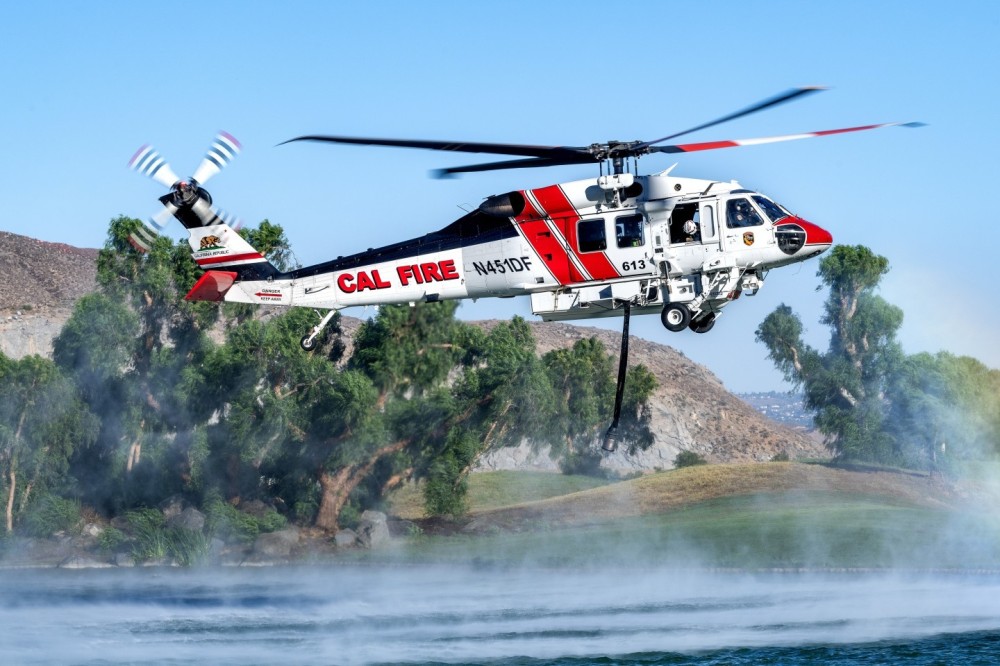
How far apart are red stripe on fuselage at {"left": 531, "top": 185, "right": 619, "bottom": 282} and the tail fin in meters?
7.82

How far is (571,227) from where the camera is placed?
29.9 m

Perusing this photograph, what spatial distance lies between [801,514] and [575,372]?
14603 millimetres

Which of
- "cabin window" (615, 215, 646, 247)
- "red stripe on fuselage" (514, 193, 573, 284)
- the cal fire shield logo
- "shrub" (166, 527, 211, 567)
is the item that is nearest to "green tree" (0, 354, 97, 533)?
"shrub" (166, 527, 211, 567)

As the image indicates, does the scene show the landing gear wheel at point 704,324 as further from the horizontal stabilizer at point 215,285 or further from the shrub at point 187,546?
the shrub at point 187,546

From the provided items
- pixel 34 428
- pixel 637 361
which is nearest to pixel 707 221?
pixel 34 428

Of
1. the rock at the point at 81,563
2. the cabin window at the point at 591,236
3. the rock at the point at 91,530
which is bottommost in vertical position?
the rock at the point at 81,563

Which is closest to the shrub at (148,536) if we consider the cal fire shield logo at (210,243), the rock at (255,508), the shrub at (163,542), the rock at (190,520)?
the shrub at (163,542)

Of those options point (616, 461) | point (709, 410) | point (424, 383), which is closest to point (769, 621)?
point (424, 383)

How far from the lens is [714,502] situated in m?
70.8

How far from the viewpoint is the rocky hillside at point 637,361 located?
9212 cm

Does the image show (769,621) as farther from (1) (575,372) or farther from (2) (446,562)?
(1) (575,372)

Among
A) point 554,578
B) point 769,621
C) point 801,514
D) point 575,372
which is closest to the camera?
point 769,621

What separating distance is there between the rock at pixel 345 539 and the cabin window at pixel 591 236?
37714mm

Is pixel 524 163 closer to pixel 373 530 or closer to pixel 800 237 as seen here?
pixel 800 237
